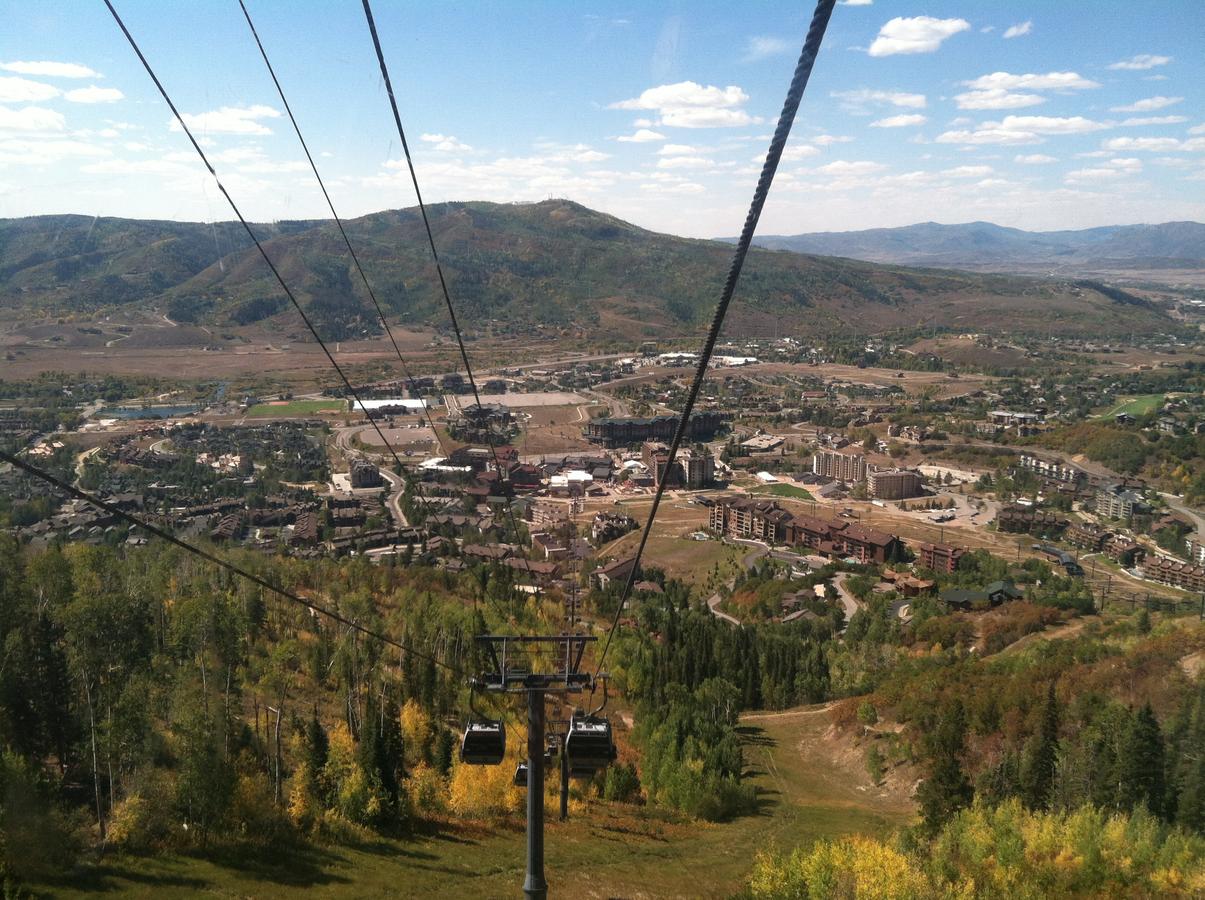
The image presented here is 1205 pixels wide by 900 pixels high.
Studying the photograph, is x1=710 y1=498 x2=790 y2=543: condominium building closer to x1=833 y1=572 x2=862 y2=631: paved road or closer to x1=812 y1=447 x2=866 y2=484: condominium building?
x1=833 y1=572 x2=862 y2=631: paved road

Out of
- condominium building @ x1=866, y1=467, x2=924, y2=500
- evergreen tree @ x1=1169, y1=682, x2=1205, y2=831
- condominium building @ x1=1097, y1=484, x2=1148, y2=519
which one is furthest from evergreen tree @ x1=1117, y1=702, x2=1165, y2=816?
condominium building @ x1=1097, y1=484, x2=1148, y2=519

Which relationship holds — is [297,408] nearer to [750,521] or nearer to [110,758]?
[750,521]

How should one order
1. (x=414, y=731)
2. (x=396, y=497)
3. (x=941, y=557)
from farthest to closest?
1. (x=396, y=497)
2. (x=941, y=557)
3. (x=414, y=731)

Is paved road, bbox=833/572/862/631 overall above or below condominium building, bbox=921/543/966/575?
below

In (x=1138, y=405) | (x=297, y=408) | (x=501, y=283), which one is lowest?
(x=297, y=408)

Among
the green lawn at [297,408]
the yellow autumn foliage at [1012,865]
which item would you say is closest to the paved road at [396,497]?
the green lawn at [297,408]

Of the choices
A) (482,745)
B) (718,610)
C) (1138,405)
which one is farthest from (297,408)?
(1138,405)

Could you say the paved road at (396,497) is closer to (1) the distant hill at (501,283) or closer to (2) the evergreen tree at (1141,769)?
(2) the evergreen tree at (1141,769)
